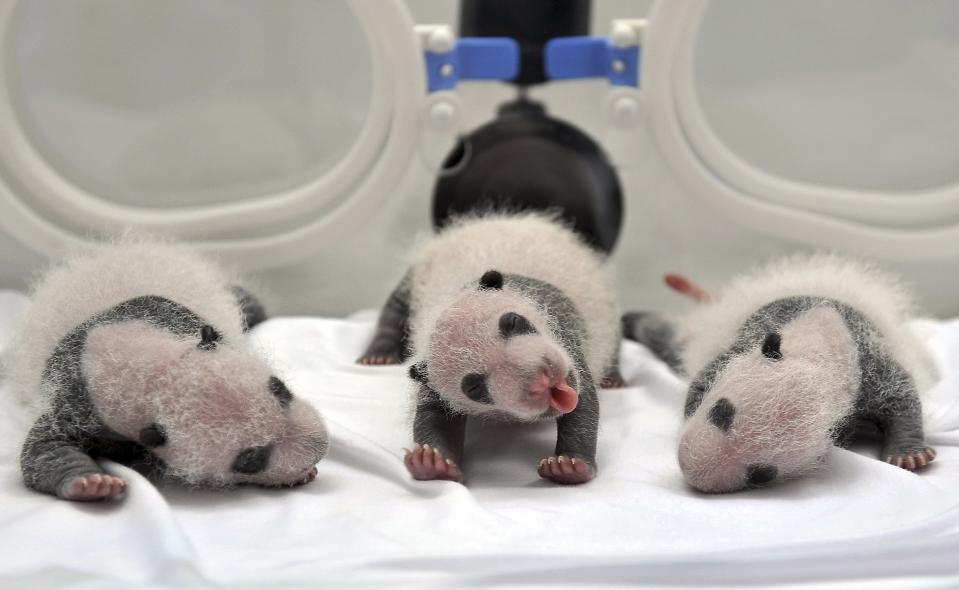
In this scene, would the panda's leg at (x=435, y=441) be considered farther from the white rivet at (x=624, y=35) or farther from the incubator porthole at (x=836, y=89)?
the incubator porthole at (x=836, y=89)

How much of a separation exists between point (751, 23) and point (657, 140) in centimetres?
38

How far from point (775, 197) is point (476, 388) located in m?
1.31

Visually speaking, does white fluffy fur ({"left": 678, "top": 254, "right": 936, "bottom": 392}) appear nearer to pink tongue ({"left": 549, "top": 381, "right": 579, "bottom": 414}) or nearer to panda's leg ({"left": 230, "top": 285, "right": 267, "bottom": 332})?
pink tongue ({"left": 549, "top": 381, "right": 579, "bottom": 414})

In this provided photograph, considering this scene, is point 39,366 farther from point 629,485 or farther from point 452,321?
point 629,485

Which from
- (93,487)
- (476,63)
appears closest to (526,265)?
(476,63)

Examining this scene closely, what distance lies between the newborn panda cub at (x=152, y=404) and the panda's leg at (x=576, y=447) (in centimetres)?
38

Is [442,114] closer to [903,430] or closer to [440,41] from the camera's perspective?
[440,41]

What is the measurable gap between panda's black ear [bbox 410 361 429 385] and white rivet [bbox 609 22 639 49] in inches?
47.0

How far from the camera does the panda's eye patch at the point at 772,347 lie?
1.64 metres

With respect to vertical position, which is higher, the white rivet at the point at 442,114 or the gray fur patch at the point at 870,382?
the white rivet at the point at 442,114

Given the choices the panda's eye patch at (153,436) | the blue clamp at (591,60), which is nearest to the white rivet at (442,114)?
the blue clamp at (591,60)

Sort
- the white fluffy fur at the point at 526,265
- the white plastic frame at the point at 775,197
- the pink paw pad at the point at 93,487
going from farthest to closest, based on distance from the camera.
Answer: the white plastic frame at the point at 775,197
the white fluffy fur at the point at 526,265
the pink paw pad at the point at 93,487

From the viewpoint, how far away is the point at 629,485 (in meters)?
1.62

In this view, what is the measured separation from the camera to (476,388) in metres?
1.55
